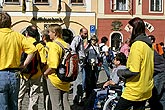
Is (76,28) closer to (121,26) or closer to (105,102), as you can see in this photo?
(121,26)

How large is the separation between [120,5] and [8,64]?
2922 centimetres

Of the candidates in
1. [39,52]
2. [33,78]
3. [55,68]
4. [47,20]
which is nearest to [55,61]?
[55,68]

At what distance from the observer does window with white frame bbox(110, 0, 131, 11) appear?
33894mm

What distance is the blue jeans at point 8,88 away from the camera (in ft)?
17.6

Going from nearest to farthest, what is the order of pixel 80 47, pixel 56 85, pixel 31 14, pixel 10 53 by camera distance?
pixel 10 53
pixel 56 85
pixel 80 47
pixel 31 14

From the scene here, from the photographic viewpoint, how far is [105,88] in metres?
8.44

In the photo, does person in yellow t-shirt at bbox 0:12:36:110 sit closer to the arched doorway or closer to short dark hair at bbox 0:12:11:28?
short dark hair at bbox 0:12:11:28

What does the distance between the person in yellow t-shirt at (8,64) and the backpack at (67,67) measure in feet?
4.56

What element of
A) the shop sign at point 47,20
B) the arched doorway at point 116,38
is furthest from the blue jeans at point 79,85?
the arched doorway at point 116,38

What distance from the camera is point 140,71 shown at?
5656 mm

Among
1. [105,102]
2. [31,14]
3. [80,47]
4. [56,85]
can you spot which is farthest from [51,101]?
[31,14]

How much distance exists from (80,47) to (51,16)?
23.2 meters

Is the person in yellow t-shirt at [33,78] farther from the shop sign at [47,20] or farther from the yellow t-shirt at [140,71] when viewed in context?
the shop sign at [47,20]

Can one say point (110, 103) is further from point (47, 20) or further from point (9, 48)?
point (47, 20)
